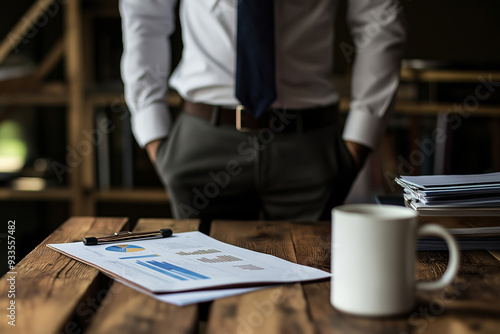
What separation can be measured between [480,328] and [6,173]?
2577mm

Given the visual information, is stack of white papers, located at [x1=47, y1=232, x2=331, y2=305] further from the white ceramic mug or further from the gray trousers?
the gray trousers

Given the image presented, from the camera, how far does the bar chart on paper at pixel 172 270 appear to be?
69 cm

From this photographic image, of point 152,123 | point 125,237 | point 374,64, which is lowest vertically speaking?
point 125,237

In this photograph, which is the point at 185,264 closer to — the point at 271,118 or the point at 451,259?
the point at 451,259

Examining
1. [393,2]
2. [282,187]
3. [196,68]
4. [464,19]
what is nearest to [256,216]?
[282,187]

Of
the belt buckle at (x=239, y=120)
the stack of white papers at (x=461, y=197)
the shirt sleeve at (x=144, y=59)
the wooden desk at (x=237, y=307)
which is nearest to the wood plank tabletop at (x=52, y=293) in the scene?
the wooden desk at (x=237, y=307)

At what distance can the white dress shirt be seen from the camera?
140 cm

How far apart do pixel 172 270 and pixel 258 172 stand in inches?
26.1

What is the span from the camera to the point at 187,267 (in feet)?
2.41

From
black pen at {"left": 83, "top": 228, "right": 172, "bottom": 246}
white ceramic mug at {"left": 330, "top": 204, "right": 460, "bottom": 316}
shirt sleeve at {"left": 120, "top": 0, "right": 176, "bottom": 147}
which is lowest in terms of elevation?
black pen at {"left": 83, "top": 228, "right": 172, "bottom": 246}

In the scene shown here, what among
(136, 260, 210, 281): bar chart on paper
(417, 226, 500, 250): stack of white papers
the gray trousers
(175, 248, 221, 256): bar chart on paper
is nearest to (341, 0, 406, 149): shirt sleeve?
the gray trousers

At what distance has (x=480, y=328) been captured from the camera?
0.56 m

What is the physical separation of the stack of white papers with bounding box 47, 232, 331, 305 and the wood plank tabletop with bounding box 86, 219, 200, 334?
14mm

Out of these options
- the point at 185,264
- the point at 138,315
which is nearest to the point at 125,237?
the point at 185,264
